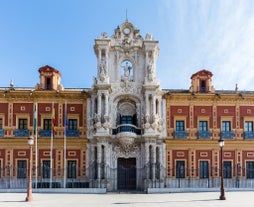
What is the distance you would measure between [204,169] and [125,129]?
832 centimetres

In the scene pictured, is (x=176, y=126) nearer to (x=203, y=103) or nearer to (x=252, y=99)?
(x=203, y=103)

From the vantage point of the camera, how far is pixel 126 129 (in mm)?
34719

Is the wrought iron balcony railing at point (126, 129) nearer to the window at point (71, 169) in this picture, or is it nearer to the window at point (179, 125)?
the window at point (179, 125)

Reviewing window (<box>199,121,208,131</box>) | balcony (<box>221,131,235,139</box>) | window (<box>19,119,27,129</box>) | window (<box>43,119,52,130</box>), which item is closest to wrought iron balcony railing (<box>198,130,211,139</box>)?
window (<box>199,121,208,131</box>)

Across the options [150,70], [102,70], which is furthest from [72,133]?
[150,70]

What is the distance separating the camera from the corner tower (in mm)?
34375

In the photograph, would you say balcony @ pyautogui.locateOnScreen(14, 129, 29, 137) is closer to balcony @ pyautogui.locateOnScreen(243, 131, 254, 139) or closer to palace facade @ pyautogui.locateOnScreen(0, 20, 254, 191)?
palace facade @ pyautogui.locateOnScreen(0, 20, 254, 191)

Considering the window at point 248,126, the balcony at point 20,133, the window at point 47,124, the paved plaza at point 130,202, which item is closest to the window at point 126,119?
the window at point 47,124

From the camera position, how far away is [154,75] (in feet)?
119

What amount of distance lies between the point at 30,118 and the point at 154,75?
39.5ft

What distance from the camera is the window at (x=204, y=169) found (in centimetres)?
3612

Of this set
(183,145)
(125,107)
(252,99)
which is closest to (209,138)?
(183,145)

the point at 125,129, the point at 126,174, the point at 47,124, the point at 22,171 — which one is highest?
the point at 47,124

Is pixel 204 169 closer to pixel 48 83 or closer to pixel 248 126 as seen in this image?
pixel 248 126
